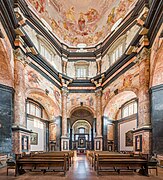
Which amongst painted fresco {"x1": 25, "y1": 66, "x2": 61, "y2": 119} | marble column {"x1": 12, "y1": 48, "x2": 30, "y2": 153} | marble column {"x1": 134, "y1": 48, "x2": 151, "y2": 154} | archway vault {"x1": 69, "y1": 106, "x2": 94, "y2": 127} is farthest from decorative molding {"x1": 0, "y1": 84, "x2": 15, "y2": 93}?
archway vault {"x1": 69, "y1": 106, "x2": 94, "y2": 127}

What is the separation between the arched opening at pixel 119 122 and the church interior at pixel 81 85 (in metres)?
0.10

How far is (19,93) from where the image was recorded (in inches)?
563

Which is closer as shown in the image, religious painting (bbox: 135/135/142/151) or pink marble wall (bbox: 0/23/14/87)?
pink marble wall (bbox: 0/23/14/87)

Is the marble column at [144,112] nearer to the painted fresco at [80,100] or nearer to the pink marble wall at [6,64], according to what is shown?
the pink marble wall at [6,64]

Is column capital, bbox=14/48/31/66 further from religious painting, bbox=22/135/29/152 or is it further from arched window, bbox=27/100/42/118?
arched window, bbox=27/100/42/118

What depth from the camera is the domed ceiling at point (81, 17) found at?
2092cm

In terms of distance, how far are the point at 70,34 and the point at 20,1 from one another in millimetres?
11362

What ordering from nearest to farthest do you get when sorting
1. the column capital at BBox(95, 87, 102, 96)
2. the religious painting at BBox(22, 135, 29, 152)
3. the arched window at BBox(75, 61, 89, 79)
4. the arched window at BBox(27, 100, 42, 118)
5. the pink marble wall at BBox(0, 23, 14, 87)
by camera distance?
1. the pink marble wall at BBox(0, 23, 14, 87)
2. the religious painting at BBox(22, 135, 29, 152)
3. the arched window at BBox(27, 100, 42, 118)
4. the column capital at BBox(95, 87, 102, 96)
5. the arched window at BBox(75, 61, 89, 79)

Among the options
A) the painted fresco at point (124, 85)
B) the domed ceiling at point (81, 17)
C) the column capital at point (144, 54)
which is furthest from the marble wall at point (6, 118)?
the domed ceiling at point (81, 17)

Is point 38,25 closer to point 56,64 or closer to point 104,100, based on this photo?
point 56,64

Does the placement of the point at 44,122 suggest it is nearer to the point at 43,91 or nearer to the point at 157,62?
the point at 43,91

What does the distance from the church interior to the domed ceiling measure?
0.10 m

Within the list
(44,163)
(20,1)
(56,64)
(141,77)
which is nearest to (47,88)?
(56,64)

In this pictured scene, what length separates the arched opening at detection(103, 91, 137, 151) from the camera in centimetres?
2145
